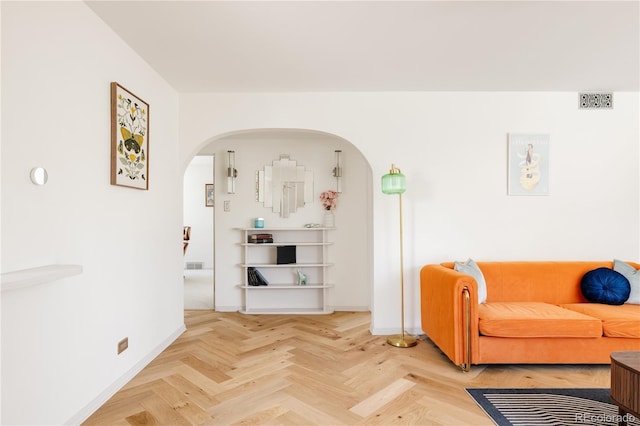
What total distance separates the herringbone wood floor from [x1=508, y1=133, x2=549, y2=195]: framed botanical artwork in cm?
181

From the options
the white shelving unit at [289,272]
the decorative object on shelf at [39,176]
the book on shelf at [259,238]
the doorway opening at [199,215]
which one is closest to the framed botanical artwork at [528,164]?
the white shelving unit at [289,272]

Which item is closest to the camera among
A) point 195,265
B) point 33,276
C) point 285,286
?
point 33,276

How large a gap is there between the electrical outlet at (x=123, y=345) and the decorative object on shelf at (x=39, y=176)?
135 centimetres

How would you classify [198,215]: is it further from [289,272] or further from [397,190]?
[397,190]

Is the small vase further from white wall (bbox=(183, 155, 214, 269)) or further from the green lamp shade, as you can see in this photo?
white wall (bbox=(183, 155, 214, 269))

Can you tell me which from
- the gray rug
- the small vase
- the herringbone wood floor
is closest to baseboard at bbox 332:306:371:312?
the herringbone wood floor

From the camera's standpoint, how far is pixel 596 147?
152 inches

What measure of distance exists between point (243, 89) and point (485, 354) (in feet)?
11.0

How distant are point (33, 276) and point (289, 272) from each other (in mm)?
3472

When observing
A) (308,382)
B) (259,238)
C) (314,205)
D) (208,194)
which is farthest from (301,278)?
(208,194)

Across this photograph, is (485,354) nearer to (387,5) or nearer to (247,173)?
(387,5)

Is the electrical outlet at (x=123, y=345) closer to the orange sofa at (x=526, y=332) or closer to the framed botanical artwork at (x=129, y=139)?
the framed botanical artwork at (x=129, y=139)

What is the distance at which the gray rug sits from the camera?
6.95 feet

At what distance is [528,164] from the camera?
3.82 metres
